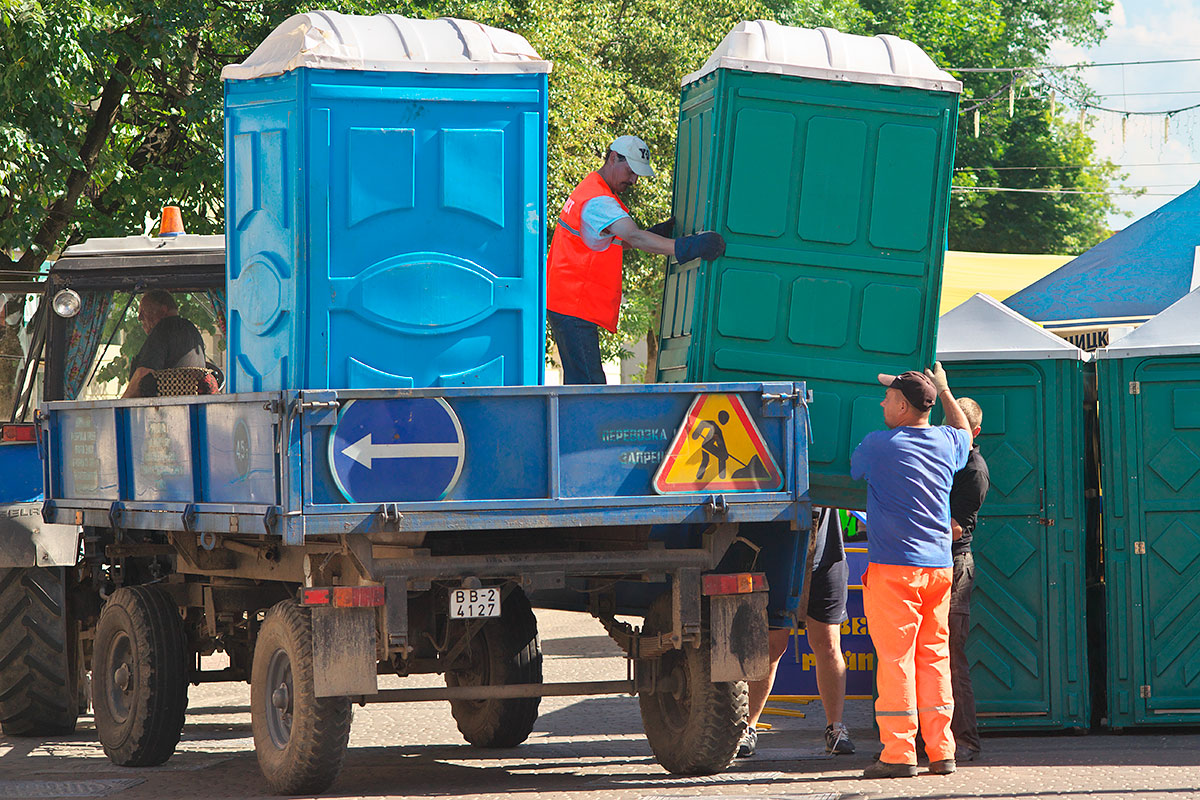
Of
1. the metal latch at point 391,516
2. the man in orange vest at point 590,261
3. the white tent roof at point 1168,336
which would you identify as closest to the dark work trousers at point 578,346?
the man in orange vest at point 590,261

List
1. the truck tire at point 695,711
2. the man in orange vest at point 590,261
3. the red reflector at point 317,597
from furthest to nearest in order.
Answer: the man in orange vest at point 590,261, the truck tire at point 695,711, the red reflector at point 317,597

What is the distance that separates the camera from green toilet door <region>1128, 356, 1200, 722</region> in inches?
342

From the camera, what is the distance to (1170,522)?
873cm

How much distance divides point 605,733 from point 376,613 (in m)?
2.98

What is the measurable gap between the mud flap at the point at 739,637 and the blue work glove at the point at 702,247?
1.56 meters

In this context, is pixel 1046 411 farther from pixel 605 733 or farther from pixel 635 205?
pixel 635 205

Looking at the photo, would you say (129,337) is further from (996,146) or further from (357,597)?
(996,146)

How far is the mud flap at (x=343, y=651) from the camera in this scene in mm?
6449

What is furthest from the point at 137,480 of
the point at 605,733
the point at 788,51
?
the point at 788,51

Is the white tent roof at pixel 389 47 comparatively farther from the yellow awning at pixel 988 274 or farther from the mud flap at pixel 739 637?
the yellow awning at pixel 988 274

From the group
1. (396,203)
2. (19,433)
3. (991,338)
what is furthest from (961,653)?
(19,433)

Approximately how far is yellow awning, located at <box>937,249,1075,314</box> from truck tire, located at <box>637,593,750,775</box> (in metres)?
10.6

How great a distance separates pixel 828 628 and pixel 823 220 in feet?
6.52

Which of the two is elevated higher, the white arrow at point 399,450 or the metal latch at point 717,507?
the white arrow at point 399,450
